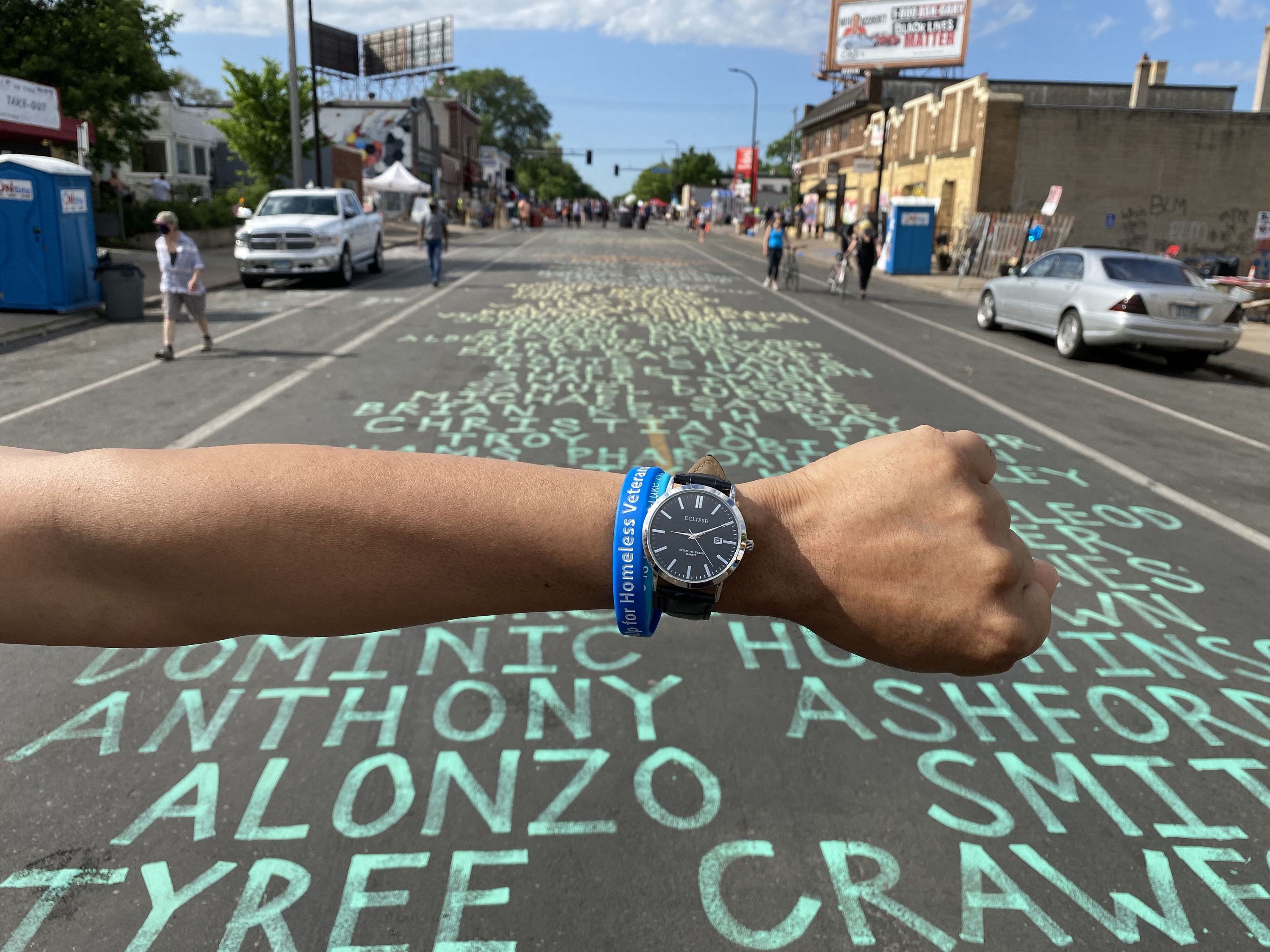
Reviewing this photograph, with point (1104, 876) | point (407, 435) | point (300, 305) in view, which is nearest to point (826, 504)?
point (1104, 876)

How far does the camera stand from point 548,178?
140500 millimetres

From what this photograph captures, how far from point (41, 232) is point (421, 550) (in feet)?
50.8

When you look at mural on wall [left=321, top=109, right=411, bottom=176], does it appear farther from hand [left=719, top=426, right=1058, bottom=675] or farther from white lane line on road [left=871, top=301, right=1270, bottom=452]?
hand [left=719, top=426, right=1058, bottom=675]

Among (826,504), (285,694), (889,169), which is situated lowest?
(285,694)

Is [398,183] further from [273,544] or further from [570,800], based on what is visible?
[273,544]

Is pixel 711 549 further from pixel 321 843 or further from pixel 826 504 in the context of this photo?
pixel 321 843

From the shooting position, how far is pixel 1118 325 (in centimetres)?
1236

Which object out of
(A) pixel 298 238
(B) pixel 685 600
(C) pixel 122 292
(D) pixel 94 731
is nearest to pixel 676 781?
(B) pixel 685 600

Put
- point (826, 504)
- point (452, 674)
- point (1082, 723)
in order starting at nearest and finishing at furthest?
point (826, 504) < point (1082, 723) < point (452, 674)

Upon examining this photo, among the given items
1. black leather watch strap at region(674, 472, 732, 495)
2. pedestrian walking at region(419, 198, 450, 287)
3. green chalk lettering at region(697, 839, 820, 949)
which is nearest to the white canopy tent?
pedestrian walking at region(419, 198, 450, 287)

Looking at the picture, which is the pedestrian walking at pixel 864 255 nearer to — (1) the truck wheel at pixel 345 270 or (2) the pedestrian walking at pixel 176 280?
(1) the truck wheel at pixel 345 270

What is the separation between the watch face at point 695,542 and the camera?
1.41 meters

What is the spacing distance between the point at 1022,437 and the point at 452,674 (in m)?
5.92

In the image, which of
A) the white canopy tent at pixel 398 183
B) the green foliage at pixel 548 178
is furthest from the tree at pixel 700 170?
the white canopy tent at pixel 398 183
